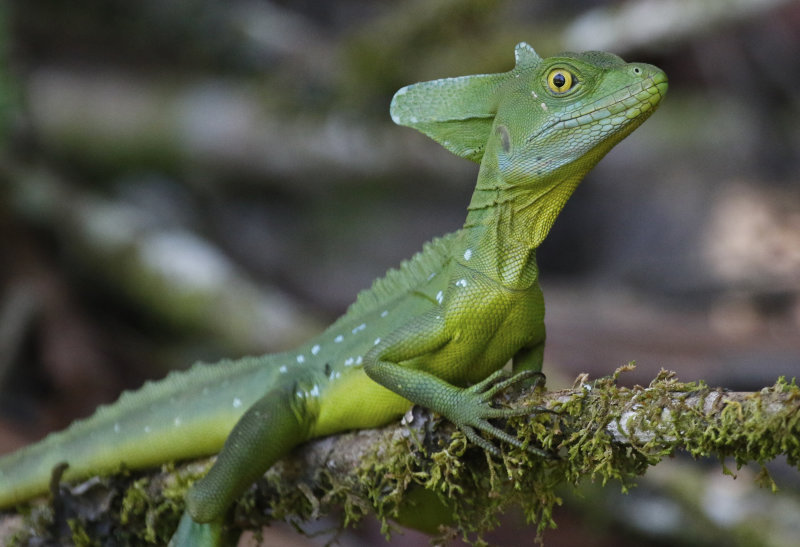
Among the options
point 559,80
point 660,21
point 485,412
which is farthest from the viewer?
point 660,21

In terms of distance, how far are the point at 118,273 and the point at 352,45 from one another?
10.1 feet

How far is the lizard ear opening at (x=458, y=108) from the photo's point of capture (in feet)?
11.0

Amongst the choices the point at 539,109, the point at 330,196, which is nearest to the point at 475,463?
the point at 539,109

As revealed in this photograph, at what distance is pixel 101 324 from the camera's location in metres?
8.04

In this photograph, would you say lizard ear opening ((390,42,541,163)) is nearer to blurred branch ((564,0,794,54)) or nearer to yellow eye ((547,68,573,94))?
yellow eye ((547,68,573,94))

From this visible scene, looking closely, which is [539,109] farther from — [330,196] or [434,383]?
[330,196]

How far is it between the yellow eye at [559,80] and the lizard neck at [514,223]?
0.32m

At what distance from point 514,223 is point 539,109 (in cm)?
44

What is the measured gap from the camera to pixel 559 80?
10.2 feet

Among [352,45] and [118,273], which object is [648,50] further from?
[118,273]

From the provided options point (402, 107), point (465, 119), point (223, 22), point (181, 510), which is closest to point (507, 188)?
point (465, 119)

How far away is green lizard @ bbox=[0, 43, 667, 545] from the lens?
3020mm

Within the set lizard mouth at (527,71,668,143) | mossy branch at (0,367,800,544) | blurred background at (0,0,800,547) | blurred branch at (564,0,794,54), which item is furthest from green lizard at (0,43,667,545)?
blurred branch at (564,0,794,54)

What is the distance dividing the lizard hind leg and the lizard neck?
0.98 m
